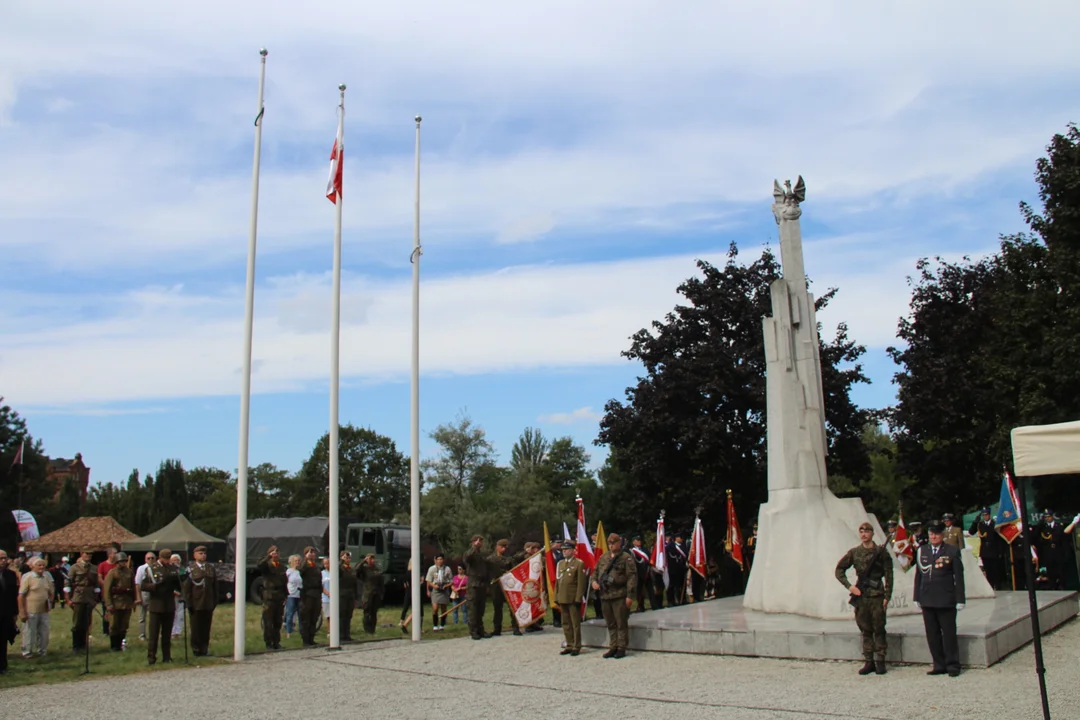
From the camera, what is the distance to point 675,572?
21.4 m

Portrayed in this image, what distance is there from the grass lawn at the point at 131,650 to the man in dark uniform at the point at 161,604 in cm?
24

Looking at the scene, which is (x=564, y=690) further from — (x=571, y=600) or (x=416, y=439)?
(x=416, y=439)

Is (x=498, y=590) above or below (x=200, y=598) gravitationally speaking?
below

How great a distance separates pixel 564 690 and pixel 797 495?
22.0 feet

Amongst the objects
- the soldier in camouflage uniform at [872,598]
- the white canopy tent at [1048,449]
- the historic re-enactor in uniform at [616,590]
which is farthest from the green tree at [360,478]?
the white canopy tent at [1048,449]

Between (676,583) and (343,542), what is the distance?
1157cm

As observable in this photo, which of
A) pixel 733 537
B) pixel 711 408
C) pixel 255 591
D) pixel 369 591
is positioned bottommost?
pixel 255 591

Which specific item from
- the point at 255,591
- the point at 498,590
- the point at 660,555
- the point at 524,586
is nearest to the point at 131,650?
the point at 498,590

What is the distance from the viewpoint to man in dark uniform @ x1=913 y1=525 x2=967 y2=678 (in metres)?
10.4

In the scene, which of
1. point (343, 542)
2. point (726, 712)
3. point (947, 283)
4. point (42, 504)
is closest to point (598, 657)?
point (726, 712)

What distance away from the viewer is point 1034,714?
8148 millimetres

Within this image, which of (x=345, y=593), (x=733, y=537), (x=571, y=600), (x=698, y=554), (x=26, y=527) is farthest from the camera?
(x=26, y=527)

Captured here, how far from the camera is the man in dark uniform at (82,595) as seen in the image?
50.4ft

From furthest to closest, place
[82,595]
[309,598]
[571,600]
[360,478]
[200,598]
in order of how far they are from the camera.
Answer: [360,478] < [309,598] < [82,595] < [200,598] < [571,600]
